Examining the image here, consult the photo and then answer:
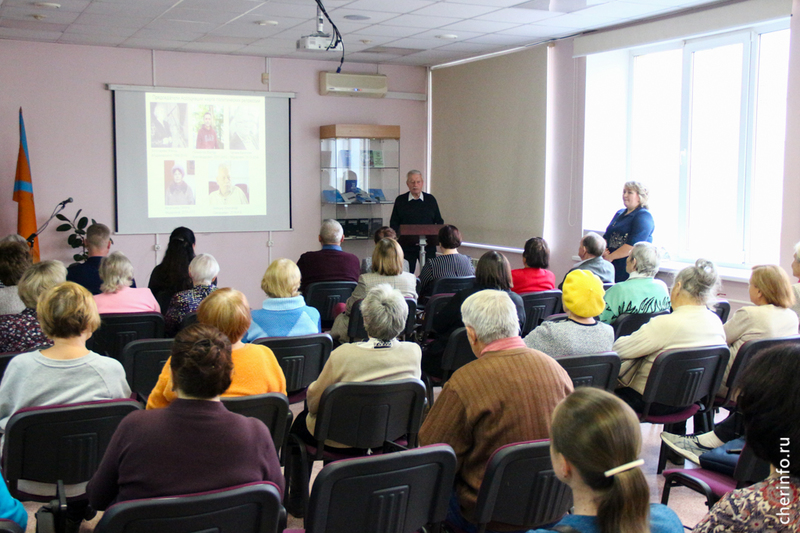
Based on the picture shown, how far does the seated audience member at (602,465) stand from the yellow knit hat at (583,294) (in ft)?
5.46

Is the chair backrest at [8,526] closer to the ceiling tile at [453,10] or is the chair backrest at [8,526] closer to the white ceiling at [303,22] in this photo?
the white ceiling at [303,22]

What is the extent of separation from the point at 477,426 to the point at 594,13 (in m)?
5.07

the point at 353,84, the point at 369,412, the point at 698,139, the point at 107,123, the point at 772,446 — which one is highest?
the point at 353,84

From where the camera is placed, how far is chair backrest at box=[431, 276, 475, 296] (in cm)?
507

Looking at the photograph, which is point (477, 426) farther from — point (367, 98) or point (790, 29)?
point (367, 98)

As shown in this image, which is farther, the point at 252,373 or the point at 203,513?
the point at 252,373

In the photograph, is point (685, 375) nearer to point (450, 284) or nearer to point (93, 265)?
point (450, 284)

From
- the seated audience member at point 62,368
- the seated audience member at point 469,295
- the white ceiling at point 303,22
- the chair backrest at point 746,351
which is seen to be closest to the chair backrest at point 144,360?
the seated audience member at point 62,368

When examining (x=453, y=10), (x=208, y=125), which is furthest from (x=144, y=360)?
(x=208, y=125)

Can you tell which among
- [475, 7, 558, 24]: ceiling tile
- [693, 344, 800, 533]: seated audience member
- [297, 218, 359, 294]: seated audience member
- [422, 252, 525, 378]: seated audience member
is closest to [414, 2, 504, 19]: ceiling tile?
[475, 7, 558, 24]: ceiling tile

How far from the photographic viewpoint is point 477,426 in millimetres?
2107

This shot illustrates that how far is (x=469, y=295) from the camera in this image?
372cm

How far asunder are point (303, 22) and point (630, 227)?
141 inches

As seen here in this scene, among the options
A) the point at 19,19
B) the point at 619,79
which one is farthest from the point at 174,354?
the point at 619,79
